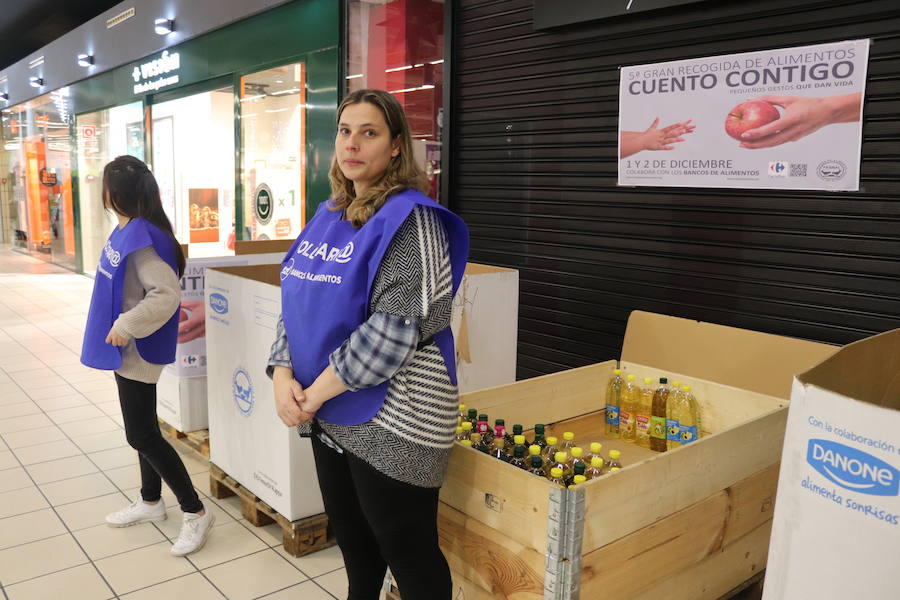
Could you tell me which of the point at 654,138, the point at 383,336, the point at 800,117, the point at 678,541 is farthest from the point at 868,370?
the point at 654,138

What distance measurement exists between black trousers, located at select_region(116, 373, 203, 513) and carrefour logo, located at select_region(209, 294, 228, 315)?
0.47 m

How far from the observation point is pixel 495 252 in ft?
14.4

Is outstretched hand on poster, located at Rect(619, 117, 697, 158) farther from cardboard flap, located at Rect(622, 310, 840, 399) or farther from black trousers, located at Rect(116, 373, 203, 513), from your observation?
black trousers, located at Rect(116, 373, 203, 513)

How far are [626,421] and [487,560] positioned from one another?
1.06m

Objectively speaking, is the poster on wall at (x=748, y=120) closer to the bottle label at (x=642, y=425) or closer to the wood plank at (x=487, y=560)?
the bottle label at (x=642, y=425)

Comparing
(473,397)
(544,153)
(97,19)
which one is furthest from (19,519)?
(97,19)

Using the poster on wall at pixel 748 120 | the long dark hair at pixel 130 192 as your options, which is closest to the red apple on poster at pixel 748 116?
the poster on wall at pixel 748 120

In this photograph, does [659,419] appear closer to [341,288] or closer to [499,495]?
[499,495]

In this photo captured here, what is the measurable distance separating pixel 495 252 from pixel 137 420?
227 cm

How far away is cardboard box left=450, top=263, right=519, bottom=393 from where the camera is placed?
3043mm

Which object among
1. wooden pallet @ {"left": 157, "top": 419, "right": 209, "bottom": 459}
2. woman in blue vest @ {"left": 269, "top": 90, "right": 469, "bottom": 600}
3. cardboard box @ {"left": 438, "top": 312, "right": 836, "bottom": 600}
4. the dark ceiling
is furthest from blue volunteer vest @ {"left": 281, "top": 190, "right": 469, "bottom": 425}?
the dark ceiling

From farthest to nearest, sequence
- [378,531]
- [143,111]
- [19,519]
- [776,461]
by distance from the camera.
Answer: [143,111], [19,519], [776,461], [378,531]

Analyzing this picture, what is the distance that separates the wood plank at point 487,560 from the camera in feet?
6.02

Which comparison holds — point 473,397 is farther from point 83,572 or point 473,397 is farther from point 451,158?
point 451,158
